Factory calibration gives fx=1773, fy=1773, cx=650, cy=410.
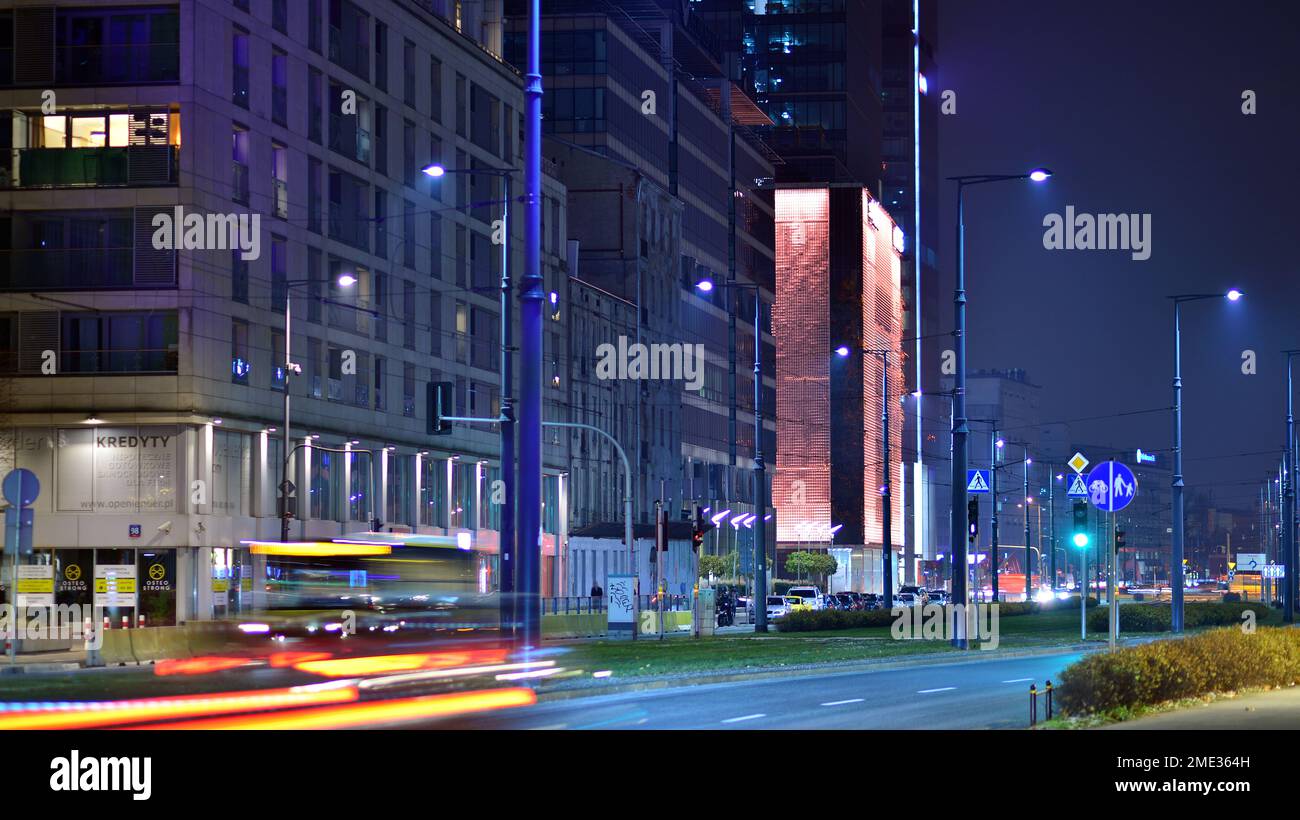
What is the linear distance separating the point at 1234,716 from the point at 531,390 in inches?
478

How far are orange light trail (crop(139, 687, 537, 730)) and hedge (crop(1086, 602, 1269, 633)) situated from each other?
3664 cm

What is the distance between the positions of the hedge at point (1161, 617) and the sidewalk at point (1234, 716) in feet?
106

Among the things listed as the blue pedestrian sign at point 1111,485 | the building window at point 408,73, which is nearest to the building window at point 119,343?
the building window at point 408,73

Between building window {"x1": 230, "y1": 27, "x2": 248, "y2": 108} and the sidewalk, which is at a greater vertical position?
building window {"x1": 230, "y1": 27, "x2": 248, "y2": 108}

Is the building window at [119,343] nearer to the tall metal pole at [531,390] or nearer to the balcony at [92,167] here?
the balcony at [92,167]

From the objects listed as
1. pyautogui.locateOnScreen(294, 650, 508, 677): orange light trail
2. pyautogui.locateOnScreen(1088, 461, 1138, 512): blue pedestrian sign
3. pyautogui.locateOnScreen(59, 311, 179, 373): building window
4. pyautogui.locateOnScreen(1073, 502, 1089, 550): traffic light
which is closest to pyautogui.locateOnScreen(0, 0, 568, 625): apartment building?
pyautogui.locateOnScreen(59, 311, 179, 373): building window

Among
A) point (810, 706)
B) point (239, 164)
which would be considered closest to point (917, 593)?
point (239, 164)

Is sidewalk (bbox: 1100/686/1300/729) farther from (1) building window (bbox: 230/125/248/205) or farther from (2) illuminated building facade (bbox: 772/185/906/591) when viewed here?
(2) illuminated building facade (bbox: 772/185/906/591)

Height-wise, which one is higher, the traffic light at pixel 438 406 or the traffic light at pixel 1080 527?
the traffic light at pixel 438 406

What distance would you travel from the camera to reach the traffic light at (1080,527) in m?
39.3

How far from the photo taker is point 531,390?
28938 mm

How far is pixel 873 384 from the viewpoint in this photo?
16950 cm

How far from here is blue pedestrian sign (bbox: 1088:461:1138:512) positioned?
97.6 ft
